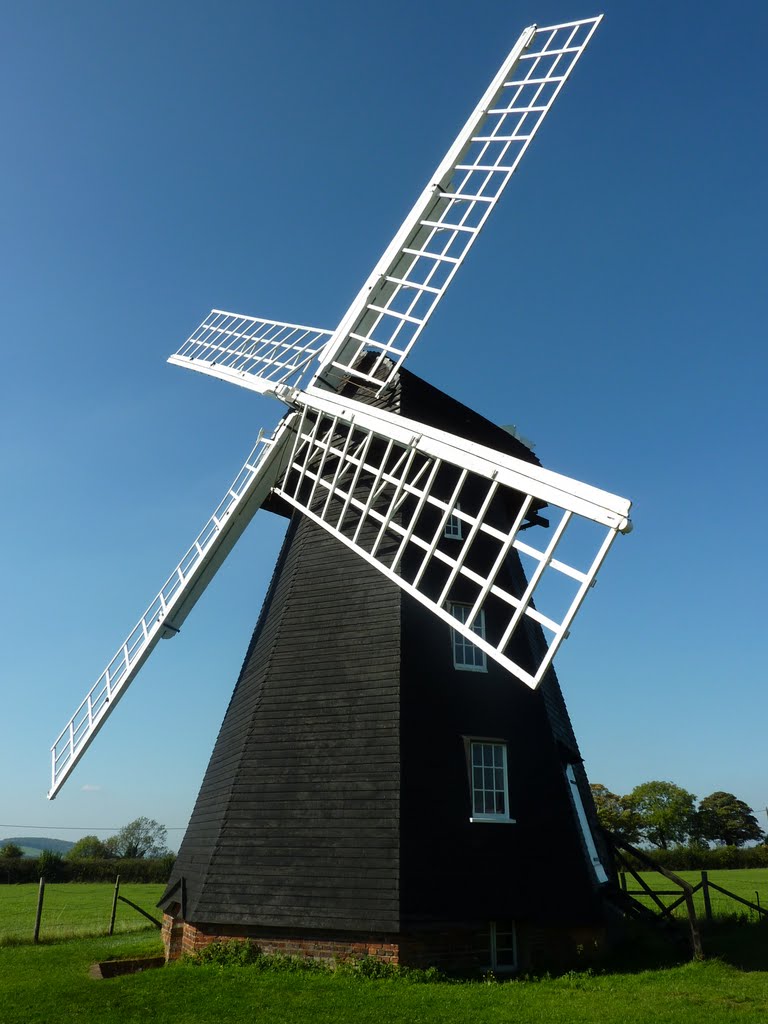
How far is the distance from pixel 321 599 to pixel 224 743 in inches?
140

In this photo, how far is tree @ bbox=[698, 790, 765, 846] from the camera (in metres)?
75.9

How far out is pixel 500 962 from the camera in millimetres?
11508

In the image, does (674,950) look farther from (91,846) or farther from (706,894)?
(91,846)

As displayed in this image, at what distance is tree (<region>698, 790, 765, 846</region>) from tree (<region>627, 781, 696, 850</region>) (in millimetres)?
2211

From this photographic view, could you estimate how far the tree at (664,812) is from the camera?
74.1m

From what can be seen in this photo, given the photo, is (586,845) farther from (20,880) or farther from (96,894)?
(20,880)

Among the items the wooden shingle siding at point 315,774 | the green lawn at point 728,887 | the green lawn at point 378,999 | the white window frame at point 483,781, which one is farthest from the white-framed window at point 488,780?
the green lawn at point 728,887

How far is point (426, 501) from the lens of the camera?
40.3ft

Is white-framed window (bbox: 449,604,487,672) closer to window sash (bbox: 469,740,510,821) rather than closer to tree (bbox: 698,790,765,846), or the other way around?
window sash (bbox: 469,740,510,821)

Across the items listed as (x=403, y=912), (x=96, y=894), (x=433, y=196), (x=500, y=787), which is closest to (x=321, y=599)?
(x=500, y=787)

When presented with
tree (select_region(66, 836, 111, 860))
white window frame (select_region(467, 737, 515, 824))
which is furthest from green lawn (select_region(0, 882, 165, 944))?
tree (select_region(66, 836, 111, 860))

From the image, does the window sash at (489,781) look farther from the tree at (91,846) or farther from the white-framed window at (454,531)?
the tree at (91,846)

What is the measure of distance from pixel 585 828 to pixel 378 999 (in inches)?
225

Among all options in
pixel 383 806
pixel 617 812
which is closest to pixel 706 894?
pixel 383 806
